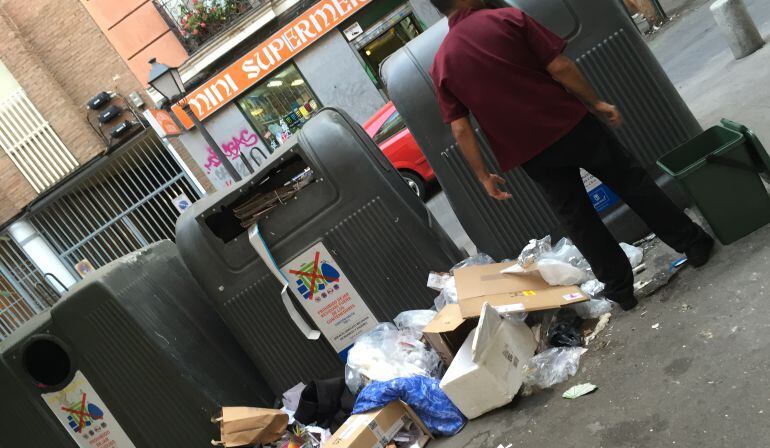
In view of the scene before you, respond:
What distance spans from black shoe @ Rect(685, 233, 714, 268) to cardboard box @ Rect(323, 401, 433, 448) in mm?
1626

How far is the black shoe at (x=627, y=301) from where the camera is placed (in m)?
3.52

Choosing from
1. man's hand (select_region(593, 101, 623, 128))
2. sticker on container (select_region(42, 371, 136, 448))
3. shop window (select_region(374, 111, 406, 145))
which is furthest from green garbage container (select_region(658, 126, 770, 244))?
shop window (select_region(374, 111, 406, 145))

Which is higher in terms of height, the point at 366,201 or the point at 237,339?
the point at 366,201

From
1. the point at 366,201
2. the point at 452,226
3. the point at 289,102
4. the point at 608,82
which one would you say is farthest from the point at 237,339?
the point at 289,102

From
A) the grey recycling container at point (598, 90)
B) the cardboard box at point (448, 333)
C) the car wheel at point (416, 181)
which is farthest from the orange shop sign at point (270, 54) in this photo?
the cardboard box at point (448, 333)

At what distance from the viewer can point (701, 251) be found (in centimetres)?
343

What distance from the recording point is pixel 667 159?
3.80m

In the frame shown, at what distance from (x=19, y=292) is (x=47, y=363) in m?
11.8

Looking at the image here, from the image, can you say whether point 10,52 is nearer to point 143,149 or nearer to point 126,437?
point 143,149

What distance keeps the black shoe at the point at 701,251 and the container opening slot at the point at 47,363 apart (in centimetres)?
386

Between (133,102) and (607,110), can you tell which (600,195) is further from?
(133,102)

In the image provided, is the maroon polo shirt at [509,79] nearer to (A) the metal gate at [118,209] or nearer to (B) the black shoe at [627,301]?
(B) the black shoe at [627,301]

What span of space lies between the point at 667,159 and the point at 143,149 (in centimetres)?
1390

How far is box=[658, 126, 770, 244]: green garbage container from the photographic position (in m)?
3.29
